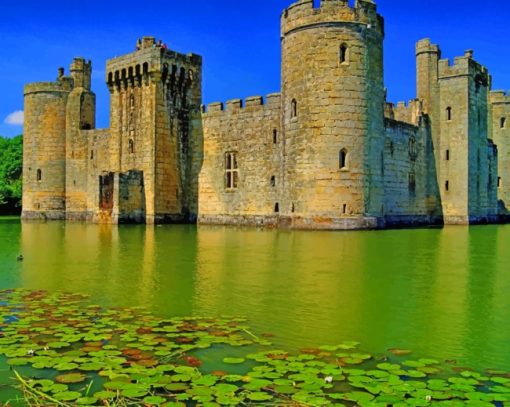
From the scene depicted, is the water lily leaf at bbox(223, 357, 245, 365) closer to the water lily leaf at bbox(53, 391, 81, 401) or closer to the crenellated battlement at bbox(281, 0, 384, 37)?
the water lily leaf at bbox(53, 391, 81, 401)

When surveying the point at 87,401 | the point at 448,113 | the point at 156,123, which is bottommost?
the point at 87,401

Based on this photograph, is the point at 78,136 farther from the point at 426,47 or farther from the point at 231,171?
the point at 426,47

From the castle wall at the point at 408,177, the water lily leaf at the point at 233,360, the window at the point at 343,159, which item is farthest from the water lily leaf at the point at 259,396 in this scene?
the castle wall at the point at 408,177

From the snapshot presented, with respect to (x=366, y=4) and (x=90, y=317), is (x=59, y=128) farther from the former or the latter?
(x=90, y=317)

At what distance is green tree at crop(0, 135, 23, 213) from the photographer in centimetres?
5497

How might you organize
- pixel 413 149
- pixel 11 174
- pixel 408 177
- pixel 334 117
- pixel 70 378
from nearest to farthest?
pixel 70 378 → pixel 334 117 → pixel 408 177 → pixel 413 149 → pixel 11 174

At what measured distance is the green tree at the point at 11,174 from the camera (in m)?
55.0

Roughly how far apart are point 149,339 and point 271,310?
6.58 feet

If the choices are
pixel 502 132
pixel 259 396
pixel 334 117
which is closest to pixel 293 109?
pixel 334 117

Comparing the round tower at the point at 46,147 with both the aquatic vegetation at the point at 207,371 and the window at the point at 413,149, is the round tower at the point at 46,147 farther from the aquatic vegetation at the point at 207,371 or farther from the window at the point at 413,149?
the aquatic vegetation at the point at 207,371

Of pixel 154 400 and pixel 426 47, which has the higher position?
pixel 426 47

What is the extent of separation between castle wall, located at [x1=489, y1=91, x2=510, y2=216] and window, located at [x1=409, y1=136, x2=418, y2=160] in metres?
12.4

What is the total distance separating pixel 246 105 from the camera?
30281 millimetres

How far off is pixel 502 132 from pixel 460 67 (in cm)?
1147
